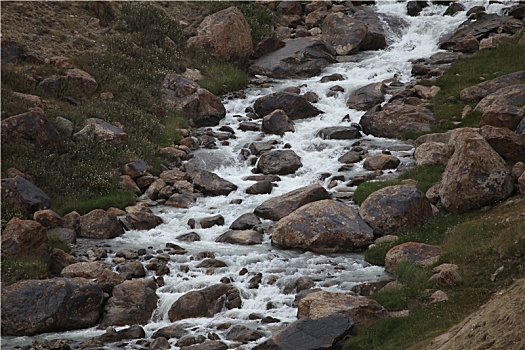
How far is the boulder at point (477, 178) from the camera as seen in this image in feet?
65.5

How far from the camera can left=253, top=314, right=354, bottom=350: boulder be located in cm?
1388

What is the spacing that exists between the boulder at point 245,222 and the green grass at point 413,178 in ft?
11.6

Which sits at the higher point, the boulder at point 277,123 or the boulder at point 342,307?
the boulder at point 342,307

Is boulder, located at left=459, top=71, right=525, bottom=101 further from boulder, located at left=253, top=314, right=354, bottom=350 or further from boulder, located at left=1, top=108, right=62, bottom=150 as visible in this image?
boulder, located at left=253, top=314, right=354, bottom=350

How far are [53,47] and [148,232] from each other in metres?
14.7

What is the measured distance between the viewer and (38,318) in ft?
54.0

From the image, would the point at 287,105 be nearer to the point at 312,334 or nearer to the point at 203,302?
the point at 203,302

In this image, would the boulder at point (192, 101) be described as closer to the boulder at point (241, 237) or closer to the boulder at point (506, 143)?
the boulder at point (241, 237)

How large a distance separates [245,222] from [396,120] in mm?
10116

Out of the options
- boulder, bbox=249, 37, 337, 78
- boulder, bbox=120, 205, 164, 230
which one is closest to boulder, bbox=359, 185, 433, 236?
boulder, bbox=120, 205, 164, 230

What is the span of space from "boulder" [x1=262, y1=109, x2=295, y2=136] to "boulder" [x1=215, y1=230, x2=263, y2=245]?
966 centimetres

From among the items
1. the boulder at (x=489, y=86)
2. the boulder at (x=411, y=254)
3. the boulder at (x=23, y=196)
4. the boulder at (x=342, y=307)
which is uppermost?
the boulder at (x=489, y=86)

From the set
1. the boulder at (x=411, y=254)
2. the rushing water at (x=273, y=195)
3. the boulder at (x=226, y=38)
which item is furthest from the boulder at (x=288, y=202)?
the boulder at (x=226, y=38)

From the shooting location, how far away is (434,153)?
25.3 meters
